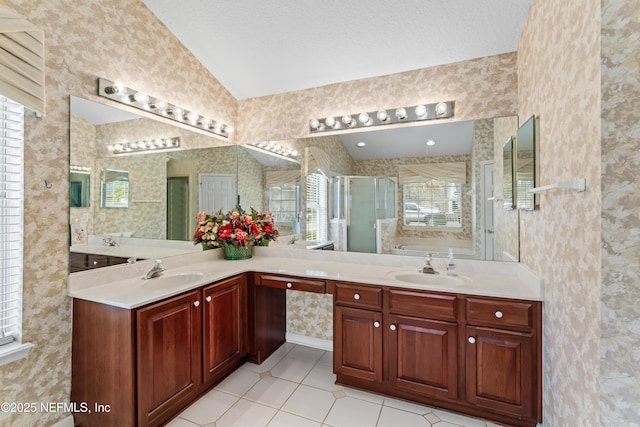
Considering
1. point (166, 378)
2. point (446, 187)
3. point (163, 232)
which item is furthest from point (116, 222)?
point (446, 187)

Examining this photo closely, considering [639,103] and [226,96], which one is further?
[226,96]

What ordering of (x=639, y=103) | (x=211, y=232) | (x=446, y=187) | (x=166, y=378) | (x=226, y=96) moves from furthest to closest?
(x=226, y=96), (x=211, y=232), (x=446, y=187), (x=166, y=378), (x=639, y=103)

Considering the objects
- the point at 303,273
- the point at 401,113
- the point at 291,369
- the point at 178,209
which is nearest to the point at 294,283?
the point at 303,273

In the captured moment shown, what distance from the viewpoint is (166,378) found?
5.73ft

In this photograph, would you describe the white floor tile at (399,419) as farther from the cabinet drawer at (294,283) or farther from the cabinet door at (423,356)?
the cabinet drawer at (294,283)

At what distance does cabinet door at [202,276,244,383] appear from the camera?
6.72 ft

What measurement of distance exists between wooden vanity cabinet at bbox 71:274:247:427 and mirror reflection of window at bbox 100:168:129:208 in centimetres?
68

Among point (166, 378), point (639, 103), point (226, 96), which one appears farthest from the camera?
point (226, 96)

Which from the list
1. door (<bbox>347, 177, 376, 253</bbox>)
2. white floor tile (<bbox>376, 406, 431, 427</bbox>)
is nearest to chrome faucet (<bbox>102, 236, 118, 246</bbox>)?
door (<bbox>347, 177, 376, 253</bbox>)

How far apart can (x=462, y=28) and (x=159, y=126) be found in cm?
243

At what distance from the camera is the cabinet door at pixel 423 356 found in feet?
5.99

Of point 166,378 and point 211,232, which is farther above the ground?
point 211,232

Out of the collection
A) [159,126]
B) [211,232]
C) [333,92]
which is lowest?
[211,232]

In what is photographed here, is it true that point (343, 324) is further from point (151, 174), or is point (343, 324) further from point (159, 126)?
point (159, 126)
